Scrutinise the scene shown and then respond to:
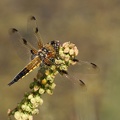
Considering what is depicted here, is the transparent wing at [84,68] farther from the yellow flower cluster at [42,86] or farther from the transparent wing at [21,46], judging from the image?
the yellow flower cluster at [42,86]

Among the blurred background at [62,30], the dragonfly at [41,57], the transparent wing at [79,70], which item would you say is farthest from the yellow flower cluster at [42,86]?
the blurred background at [62,30]

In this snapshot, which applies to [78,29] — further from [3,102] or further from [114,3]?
[3,102]

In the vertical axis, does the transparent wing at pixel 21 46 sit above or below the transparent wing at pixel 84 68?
above

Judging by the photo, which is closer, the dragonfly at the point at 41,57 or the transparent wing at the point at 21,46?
the dragonfly at the point at 41,57

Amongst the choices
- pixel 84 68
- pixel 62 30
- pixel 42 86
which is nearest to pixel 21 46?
pixel 84 68

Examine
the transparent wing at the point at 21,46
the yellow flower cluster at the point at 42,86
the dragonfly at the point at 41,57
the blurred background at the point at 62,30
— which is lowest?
the yellow flower cluster at the point at 42,86

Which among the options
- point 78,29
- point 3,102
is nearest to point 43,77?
point 3,102

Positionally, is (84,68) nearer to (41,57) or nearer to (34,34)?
(41,57)

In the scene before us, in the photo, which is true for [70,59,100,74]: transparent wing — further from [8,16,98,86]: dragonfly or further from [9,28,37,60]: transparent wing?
[9,28,37,60]: transparent wing

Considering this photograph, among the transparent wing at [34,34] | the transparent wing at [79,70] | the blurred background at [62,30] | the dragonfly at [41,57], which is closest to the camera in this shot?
the dragonfly at [41,57]

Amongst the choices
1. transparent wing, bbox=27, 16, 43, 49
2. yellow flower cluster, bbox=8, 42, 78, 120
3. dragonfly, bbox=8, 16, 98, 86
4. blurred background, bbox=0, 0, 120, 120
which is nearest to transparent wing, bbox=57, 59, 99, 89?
dragonfly, bbox=8, 16, 98, 86
